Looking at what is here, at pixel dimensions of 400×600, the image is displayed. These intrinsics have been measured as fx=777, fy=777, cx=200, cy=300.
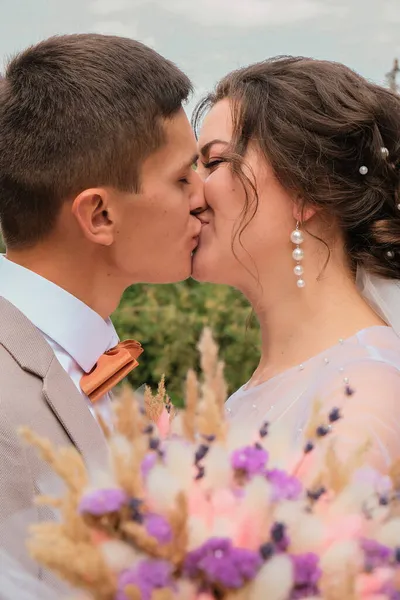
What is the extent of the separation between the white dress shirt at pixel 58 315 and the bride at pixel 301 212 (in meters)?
0.76

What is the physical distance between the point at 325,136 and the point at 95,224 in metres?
1.07

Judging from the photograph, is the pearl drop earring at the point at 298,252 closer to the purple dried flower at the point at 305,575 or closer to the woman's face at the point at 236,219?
the woman's face at the point at 236,219

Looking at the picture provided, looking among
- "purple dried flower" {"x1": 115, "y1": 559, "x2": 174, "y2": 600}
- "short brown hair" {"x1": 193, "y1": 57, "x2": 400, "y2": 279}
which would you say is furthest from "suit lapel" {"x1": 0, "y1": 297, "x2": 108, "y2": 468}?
"short brown hair" {"x1": 193, "y1": 57, "x2": 400, "y2": 279}

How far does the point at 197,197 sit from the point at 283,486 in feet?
6.53

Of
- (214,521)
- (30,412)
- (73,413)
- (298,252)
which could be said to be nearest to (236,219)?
(298,252)

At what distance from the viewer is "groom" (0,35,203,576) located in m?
2.71

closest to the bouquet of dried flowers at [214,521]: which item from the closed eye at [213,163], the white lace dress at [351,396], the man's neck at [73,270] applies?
the white lace dress at [351,396]

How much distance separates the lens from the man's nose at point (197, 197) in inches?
127

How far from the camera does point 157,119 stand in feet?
9.53

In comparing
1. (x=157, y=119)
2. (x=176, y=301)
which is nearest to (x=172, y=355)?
(x=176, y=301)

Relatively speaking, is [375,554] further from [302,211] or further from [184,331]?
[184,331]

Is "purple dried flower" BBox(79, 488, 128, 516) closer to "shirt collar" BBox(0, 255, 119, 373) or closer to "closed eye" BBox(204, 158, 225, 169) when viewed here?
"shirt collar" BBox(0, 255, 119, 373)

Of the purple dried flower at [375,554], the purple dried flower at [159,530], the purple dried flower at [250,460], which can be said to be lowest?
the purple dried flower at [375,554]

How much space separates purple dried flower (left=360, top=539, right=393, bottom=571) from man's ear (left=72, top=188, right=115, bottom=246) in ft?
5.46
